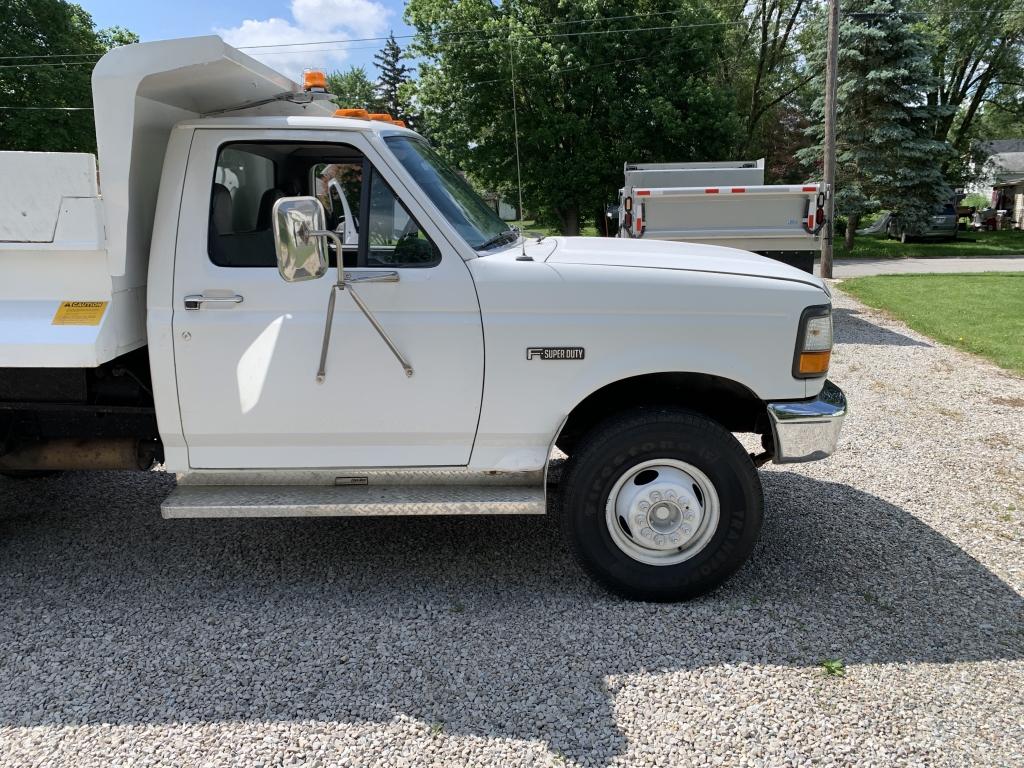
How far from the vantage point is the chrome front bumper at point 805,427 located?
352cm

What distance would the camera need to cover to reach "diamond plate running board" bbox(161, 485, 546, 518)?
3475mm

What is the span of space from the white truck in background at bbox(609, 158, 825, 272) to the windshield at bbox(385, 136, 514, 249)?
6.22 m

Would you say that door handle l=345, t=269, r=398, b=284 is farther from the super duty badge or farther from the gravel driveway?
the gravel driveway

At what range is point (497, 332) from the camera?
340 cm

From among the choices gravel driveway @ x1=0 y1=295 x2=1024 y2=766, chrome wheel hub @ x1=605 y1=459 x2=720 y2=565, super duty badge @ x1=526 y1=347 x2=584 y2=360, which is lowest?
gravel driveway @ x1=0 y1=295 x2=1024 y2=766

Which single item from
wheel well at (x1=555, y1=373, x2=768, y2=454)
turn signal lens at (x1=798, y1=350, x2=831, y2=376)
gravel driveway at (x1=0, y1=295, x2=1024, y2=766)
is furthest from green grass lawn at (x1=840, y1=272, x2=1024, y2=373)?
turn signal lens at (x1=798, y1=350, x2=831, y2=376)

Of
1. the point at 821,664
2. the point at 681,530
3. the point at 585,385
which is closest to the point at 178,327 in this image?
the point at 585,385

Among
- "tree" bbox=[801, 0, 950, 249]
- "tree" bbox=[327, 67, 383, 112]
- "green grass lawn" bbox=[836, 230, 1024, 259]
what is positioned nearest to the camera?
"tree" bbox=[801, 0, 950, 249]

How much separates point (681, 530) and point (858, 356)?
6.47 meters

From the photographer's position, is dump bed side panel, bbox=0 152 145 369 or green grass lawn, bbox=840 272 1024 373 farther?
green grass lawn, bbox=840 272 1024 373

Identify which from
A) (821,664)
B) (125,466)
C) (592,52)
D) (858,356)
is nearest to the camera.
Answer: (821,664)

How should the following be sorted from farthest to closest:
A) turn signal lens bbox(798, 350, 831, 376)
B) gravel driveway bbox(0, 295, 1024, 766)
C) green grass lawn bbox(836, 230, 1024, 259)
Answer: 1. green grass lawn bbox(836, 230, 1024, 259)
2. turn signal lens bbox(798, 350, 831, 376)
3. gravel driveway bbox(0, 295, 1024, 766)

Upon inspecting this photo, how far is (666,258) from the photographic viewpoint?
3.69 metres

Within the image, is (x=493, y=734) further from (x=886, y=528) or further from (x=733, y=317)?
(x=886, y=528)
